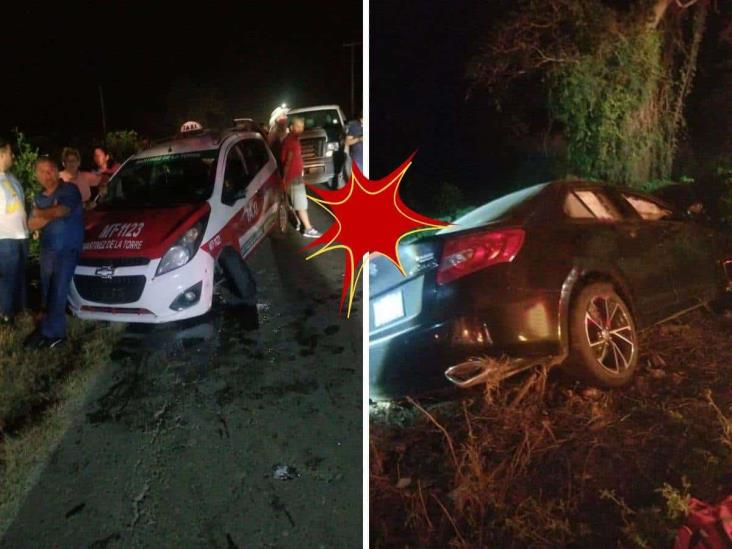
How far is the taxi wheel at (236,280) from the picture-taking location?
5.21 meters

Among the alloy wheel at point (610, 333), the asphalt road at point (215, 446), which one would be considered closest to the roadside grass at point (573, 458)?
the alloy wheel at point (610, 333)

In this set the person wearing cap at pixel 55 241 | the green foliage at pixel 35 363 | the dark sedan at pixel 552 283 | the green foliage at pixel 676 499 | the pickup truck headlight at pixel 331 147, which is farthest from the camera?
the pickup truck headlight at pixel 331 147

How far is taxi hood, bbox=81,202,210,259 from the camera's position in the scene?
4.68 metres

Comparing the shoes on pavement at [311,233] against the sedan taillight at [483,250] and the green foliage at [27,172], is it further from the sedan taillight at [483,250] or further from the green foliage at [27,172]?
the sedan taillight at [483,250]

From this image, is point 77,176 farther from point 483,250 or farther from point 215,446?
point 483,250

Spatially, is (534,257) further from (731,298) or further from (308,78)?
(308,78)

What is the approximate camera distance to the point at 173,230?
4.75 metres

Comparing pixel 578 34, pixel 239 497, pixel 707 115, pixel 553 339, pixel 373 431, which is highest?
pixel 578 34

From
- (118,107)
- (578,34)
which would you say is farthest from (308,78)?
(578,34)

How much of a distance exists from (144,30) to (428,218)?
31.3ft

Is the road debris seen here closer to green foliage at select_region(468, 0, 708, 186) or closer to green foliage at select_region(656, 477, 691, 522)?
green foliage at select_region(656, 477, 691, 522)

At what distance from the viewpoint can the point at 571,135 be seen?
9.62 feet

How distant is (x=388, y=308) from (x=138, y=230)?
2.82 metres

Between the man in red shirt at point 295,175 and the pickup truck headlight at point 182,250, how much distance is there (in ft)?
6.11
